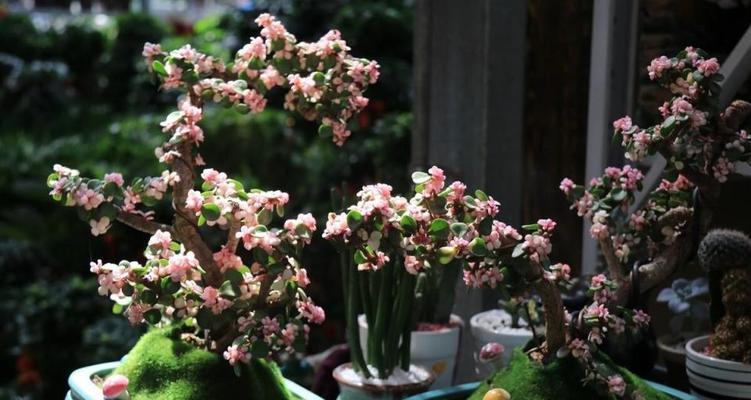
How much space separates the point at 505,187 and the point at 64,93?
5.64 m

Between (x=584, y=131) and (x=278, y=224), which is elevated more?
(x=584, y=131)

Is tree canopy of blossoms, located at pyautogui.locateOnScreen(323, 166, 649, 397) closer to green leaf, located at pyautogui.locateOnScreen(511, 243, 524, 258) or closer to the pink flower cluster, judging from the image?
green leaf, located at pyautogui.locateOnScreen(511, 243, 524, 258)

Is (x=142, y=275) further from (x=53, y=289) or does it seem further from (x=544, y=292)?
(x=53, y=289)

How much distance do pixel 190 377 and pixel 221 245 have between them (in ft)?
0.71

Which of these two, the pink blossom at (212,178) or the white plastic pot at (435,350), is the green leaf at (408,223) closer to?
the pink blossom at (212,178)

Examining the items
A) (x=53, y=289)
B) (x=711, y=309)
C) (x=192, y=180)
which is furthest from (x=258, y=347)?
(x=53, y=289)

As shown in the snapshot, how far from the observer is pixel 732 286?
1672 millimetres

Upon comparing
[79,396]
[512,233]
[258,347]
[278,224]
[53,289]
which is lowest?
[53,289]

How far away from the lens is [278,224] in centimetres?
425

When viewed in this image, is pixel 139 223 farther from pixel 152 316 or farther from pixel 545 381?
pixel 545 381

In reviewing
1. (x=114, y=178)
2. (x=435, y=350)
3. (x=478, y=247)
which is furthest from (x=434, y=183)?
(x=435, y=350)

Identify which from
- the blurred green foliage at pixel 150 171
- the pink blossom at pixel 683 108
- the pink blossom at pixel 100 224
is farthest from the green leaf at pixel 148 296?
the blurred green foliage at pixel 150 171

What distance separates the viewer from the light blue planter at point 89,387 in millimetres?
1564

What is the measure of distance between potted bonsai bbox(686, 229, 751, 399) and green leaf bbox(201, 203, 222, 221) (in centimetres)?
84
